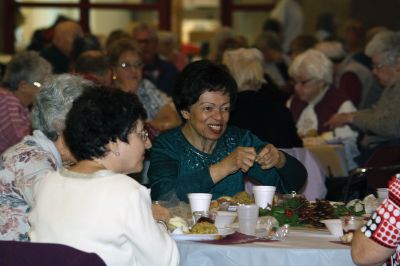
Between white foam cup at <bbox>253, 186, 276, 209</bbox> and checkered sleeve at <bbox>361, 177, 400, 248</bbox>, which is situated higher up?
checkered sleeve at <bbox>361, 177, 400, 248</bbox>

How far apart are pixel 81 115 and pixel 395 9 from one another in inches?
413

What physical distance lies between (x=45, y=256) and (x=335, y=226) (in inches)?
54.3

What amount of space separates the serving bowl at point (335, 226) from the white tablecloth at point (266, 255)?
218 mm

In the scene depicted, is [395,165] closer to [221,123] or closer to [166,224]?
[221,123]

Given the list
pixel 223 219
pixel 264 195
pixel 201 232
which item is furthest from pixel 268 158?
pixel 201 232

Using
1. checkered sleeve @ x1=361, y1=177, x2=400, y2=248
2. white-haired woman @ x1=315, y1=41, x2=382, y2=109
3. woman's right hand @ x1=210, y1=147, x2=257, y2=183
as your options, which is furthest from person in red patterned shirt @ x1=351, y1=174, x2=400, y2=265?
white-haired woman @ x1=315, y1=41, x2=382, y2=109

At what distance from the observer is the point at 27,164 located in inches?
150

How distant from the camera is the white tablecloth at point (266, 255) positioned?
134 inches

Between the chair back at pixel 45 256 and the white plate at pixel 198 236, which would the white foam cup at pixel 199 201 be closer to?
the white plate at pixel 198 236

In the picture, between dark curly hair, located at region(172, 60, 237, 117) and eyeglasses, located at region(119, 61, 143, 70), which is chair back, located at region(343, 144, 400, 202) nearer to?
dark curly hair, located at region(172, 60, 237, 117)

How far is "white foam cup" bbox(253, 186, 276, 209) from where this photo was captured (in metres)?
4.12

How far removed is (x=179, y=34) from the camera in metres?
14.3

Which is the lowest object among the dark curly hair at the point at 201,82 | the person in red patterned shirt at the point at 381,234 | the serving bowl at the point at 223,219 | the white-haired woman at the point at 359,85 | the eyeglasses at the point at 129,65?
the white-haired woman at the point at 359,85

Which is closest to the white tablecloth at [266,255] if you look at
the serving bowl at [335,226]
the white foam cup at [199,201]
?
the serving bowl at [335,226]
